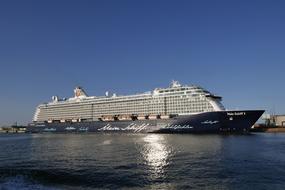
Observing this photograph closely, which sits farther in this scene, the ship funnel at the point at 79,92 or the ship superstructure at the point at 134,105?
the ship funnel at the point at 79,92

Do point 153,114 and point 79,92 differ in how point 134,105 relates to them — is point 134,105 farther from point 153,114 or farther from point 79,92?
point 79,92

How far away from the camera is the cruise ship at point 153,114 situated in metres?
73.1

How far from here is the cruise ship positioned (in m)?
73.1

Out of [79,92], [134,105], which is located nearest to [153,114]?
[134,105]

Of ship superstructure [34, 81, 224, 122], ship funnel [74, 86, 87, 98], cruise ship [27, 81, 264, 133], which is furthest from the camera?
ship funnel [74, 86, 87, 98]

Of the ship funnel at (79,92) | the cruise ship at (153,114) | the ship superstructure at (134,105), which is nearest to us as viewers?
the cruise ship at (153,114)

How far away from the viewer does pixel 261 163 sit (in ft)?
93.3

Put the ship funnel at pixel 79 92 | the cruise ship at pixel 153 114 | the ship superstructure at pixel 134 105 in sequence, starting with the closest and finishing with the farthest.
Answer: the cruise ship at pixel 153 114, the ship superstructure at pixel 134 105, the ship funnel at pixel 79 92

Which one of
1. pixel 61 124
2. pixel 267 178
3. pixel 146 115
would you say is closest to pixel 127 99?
pixel 146 115

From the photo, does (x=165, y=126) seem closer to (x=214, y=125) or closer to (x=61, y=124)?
(x=214, y=125)

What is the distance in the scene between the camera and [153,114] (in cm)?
8575

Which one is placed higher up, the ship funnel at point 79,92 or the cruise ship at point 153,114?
the ship funnel at point 79,92

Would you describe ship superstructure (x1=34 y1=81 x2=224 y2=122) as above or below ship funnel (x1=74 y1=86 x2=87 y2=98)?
below

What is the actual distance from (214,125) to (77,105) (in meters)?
51.0
